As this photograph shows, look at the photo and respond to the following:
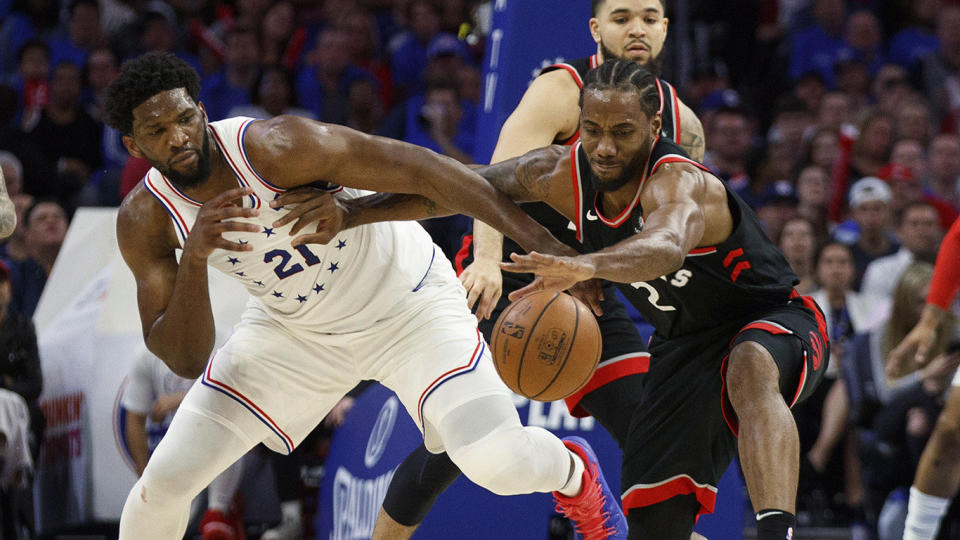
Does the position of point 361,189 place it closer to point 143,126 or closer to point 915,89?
point 143,126

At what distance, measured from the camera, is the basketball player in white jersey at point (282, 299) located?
4.12 m

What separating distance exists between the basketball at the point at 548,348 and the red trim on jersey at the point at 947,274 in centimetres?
188

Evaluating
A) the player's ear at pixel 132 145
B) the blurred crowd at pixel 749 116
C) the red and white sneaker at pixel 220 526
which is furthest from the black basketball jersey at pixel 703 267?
the red and white sneaker at pixel 220 526

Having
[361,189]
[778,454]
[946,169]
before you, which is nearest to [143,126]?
[361,189]

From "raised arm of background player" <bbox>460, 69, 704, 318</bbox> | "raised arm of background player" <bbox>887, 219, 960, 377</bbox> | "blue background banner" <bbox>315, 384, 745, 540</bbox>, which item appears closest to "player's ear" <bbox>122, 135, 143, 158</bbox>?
"raised arm of background player" <bbox>460, 69, 704, 318</bbox>

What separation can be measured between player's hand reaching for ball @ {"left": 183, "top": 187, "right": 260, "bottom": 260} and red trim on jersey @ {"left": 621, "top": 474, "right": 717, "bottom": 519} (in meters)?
1.62

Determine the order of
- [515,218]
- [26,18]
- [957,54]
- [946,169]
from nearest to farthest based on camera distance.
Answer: [515,218]
[946,169]
[957,54]
[26,18]

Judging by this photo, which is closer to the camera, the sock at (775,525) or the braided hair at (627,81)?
the sock at (775,525)

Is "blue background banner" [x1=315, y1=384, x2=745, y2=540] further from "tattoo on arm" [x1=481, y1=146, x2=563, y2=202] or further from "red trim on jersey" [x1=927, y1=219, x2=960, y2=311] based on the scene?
"tattoo on arm" [x1=481, y1=146, x2=563, y2=202]

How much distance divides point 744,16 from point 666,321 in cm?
831

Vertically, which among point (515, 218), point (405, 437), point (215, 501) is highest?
point (515, 218)

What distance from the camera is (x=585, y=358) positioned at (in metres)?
4.52

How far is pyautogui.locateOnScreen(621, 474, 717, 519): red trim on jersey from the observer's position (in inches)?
174

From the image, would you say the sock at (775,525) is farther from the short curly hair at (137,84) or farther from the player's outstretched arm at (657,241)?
the short curly hair at (137,84)
